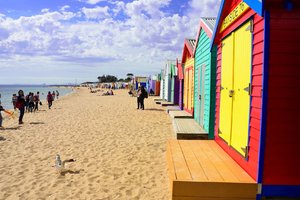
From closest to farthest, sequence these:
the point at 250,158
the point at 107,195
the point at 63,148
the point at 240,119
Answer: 1. the point at 250,158
2. the point at 240,119
3. the point at 107,195
4. the point at 63,148

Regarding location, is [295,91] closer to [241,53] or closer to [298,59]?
[298,59]

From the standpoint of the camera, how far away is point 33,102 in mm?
21078

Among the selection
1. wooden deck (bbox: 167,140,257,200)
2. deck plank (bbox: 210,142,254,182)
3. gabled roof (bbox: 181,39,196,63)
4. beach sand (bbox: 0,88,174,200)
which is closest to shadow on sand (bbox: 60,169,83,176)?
beach sand (bbox: 0,88,174,200)

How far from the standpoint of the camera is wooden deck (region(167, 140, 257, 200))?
3.54 metres

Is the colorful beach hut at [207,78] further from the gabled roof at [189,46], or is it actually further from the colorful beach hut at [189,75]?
the gabled roof at [189,46]

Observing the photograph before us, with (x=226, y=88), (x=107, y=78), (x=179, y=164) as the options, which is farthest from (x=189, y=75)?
(x=107, y=78)

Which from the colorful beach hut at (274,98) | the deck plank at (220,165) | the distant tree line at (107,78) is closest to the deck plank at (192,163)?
the deck plank at (220,165)

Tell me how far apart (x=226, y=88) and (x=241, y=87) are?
0.97 metres

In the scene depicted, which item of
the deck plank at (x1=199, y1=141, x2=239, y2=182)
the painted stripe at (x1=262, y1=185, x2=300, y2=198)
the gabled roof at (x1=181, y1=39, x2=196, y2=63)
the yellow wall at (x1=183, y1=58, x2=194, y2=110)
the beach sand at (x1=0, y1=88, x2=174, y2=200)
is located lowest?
the beach sand at (x1=0, y1=88, x2=174, y2=200)

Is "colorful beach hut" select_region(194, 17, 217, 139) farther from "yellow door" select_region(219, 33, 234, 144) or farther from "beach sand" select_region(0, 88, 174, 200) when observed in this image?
"beach sand" select_region(0, 88, 174, 200)

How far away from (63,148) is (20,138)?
2703 mm

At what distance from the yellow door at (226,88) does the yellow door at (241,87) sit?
0.77 ft

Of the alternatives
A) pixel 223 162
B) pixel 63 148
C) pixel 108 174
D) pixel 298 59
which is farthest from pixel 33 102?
pixel 298 59

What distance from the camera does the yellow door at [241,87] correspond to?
161 inches
